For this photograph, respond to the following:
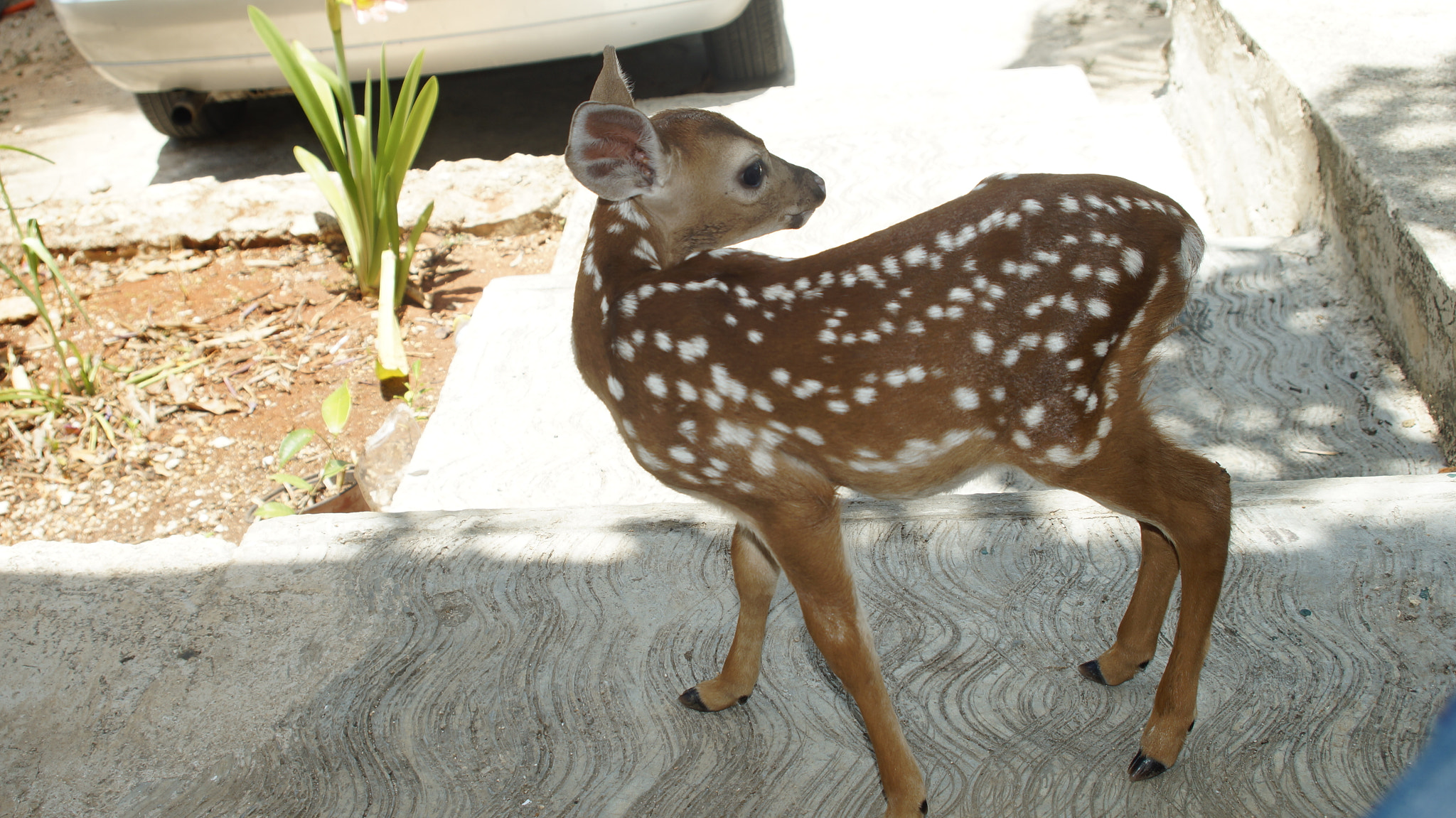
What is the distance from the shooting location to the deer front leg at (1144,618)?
7.02ft

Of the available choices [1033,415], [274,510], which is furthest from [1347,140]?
[274,510]

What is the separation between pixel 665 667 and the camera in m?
2.41

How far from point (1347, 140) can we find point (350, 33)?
4368 mm

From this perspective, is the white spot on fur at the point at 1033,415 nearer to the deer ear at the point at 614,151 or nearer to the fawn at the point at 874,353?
the fawn at the point at 874,353

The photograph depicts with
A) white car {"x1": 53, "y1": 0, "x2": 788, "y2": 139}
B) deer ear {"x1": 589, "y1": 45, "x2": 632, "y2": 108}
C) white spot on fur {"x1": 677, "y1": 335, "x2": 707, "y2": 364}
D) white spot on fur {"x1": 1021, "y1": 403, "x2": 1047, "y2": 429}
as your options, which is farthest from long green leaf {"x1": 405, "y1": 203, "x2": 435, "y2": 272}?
white spot on fur {"x1": 1021, "y1": 403, "x2": 1047, "y2": 429}

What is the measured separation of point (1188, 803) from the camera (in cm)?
195

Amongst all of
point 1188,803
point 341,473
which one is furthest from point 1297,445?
point 341,473

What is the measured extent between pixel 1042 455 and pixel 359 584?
1790mm

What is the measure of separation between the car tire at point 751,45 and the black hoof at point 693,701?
456 cm

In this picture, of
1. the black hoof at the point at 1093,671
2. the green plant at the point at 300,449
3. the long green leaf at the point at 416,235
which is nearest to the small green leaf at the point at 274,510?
the green plant at the point at 300,449

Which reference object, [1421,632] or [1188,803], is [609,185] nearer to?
[1188,803]

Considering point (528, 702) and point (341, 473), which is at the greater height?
point (528, 702)

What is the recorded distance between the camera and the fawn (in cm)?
177

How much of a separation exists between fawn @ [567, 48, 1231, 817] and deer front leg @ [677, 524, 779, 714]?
292 mm
